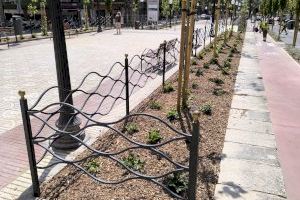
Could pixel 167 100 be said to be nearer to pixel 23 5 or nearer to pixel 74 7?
pixel 23 5

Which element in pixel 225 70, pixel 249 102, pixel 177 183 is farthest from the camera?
pixel 225 70

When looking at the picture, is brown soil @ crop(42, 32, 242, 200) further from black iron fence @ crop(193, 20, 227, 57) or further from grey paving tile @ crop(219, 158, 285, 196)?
black iron fence @ crop(193, 20, 227, 57)

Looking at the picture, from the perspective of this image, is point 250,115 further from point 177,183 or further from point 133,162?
point 177,183

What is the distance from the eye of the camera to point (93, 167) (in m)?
5.18

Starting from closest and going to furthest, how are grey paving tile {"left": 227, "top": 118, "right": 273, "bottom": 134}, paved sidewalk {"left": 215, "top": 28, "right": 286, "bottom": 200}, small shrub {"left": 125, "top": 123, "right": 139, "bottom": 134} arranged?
paved sidewalk {"left": 215, "top": 28, "right": 286, "bottom": 200}
small shrub {"left": 125, "top": 123, "right": 139, "bottom": 134}
grey paving tile {"left": 227, "top": 118, "right": 273, "bottom": 134}

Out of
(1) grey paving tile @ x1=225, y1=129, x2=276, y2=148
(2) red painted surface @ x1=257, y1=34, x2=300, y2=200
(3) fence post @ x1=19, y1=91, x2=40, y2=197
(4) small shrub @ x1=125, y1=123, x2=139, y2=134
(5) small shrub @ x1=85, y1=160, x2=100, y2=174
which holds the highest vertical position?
(3) fence post @ x1=19, y1=91, x2=40, y2=197

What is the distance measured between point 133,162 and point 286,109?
16.8ft

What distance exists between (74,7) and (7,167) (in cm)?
4351

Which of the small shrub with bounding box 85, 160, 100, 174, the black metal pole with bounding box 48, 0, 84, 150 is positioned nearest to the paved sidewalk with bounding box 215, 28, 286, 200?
the small shrub with bounding box 85, 160, 100, 174

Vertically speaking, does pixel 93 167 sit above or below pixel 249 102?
above

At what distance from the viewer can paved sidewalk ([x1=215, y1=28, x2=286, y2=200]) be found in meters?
4.75

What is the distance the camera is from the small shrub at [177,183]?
14.6 feet

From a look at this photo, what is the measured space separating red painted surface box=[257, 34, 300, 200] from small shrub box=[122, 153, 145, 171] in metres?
2.17

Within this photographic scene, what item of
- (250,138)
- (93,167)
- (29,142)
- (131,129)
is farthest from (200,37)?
(29,142)
